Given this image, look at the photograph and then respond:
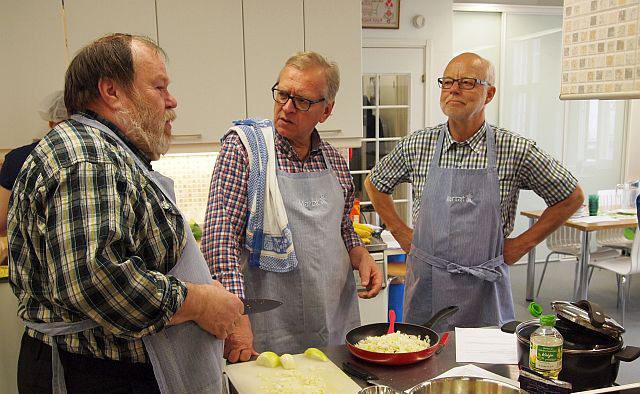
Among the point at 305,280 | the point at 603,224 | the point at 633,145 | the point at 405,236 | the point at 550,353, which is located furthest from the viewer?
the point at 633,145

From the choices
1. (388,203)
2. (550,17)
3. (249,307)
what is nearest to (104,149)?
(249,307)

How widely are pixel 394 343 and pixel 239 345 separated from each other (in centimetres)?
41

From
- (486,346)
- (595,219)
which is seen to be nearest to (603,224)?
(595,219)

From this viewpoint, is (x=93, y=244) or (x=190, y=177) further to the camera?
(x=190, y=177)

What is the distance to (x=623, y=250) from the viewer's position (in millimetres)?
4828

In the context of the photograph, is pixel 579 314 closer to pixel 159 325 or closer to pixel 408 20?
pixel 159 325

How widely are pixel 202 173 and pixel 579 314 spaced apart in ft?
8.60

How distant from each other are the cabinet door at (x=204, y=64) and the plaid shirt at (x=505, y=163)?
4.23ft

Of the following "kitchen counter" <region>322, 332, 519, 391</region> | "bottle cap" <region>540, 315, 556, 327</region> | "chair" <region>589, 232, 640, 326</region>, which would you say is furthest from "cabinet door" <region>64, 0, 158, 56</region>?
"chair" <region>589, 232, 640, 326</region>

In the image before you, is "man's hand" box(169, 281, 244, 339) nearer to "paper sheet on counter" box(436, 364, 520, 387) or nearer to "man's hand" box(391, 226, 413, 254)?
"paper sheet on counter" box(436, 364, 520, 387)

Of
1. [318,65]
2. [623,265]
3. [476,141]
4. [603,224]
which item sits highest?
[318,65]

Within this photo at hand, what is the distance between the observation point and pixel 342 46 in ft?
11.1

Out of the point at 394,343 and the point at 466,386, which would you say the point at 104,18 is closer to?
the point at 394,343

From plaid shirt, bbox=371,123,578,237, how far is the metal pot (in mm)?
872
